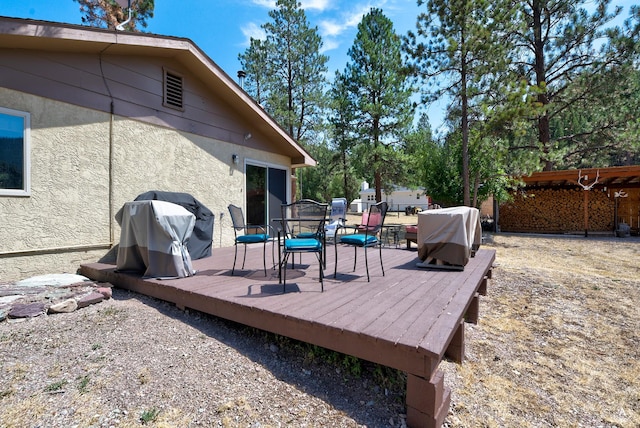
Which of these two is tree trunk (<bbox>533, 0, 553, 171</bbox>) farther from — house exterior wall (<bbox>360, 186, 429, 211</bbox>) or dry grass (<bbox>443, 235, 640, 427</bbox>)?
house exterior wall (<bbox>360, 186, 429, 211</bbox>)

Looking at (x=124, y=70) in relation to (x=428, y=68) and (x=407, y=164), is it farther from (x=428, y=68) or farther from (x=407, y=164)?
(x=407, y=164)

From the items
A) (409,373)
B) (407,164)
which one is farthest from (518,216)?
(409,373)

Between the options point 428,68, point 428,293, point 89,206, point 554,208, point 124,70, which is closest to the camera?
point 428,293

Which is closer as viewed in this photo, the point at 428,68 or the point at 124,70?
the point at 124,70

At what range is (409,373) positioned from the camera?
182cm

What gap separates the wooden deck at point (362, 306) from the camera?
71.5 inches

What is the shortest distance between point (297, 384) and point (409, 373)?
0.83 metres

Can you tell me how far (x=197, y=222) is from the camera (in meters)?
5.30

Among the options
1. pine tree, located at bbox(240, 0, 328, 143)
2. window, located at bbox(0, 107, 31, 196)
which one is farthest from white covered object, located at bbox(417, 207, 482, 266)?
pine tree, located at bbox(240, 0, 328, 143)

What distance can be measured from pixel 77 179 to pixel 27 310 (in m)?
2.11

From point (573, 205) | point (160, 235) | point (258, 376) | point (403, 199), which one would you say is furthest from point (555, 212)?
point (403, 199)

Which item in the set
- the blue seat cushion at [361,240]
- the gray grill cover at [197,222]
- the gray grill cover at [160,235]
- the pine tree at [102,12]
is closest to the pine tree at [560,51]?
the blue seat cushion at [361,240]

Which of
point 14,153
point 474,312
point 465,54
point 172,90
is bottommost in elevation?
point 474,312

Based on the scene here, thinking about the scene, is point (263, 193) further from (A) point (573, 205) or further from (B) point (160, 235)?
(A) point (573, 205)
